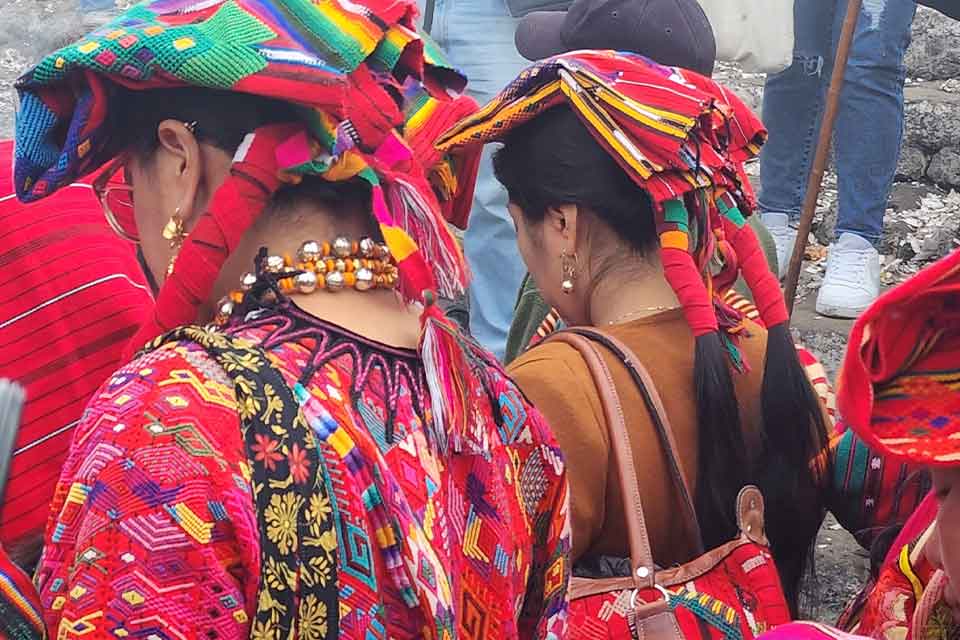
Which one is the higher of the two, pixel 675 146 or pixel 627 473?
pixel 675 146

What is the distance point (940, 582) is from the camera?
1.53 meters

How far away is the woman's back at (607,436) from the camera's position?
2107mm

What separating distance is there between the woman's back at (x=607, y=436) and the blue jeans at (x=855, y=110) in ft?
8.60

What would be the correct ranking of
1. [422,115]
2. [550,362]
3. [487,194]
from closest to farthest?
[422,115] < [550,362] < [487,194]

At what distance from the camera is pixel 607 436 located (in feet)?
6.98

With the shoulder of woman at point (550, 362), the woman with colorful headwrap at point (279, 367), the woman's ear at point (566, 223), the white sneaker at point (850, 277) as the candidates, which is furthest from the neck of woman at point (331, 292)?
the white sneaker at point (850, 277)

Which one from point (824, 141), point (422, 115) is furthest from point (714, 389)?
point (824, 141)

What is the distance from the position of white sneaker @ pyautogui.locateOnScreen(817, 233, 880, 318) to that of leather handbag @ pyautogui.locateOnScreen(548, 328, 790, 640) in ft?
8.97

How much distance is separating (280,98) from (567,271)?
1168mm

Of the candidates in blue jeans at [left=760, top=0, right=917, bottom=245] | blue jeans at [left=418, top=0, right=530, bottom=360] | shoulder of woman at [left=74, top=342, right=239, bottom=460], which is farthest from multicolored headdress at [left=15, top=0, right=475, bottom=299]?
blue jeans at [left=760, top=0, right=917, bottom=245]

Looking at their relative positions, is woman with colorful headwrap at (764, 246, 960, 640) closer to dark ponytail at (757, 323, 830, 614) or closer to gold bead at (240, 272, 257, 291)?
gold bead at (240, 272, 257, 291)

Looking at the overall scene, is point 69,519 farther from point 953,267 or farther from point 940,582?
point 940,582

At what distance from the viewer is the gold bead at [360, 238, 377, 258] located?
152 cm

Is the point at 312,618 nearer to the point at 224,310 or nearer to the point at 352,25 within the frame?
the point at 224,310
